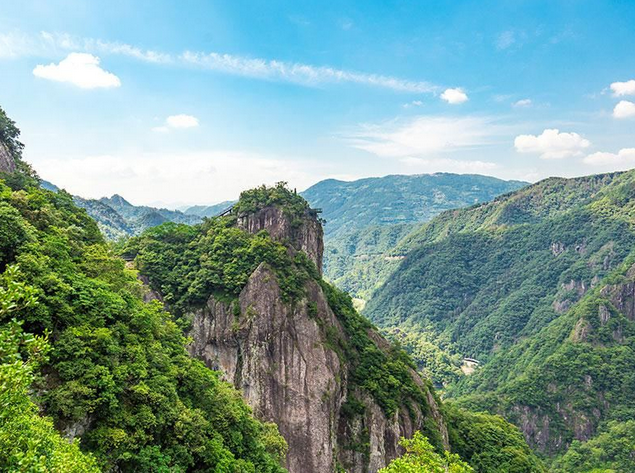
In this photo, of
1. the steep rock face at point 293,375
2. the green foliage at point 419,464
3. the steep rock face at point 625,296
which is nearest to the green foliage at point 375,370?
the steep rock face at point 293,375

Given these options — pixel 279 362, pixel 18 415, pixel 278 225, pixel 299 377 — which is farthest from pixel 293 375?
pixel 18 415

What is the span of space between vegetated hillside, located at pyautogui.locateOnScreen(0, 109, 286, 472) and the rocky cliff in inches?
438

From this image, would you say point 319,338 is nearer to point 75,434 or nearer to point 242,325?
point 242,325

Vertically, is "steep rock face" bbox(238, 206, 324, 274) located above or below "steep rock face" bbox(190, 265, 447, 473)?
above

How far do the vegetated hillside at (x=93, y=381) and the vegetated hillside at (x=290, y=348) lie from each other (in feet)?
37.3

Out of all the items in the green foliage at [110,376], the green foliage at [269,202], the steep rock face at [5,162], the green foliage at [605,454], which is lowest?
the green foliage at [605,454]

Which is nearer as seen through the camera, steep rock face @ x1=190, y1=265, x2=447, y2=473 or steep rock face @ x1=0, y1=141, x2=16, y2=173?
steep rock face @ x1=0, y1=141, x2=16, y2=173

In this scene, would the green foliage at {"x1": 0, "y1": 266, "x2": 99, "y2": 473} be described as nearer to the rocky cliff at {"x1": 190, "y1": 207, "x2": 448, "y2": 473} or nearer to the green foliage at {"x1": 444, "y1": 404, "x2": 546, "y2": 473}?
the rocky cliff at {"x1": 190, "y1": 207, "x2": 448, "y2": 473}

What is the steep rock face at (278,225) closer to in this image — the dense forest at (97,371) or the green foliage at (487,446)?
the dense forest at (97,371)

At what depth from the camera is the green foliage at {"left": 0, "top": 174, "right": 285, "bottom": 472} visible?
15.5 meters

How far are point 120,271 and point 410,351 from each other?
156477mm

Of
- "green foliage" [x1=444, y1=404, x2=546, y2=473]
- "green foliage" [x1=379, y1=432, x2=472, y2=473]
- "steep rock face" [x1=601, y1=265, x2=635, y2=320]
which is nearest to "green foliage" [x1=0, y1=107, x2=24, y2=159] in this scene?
"green foliage" [x1=379, y1=432, x2=472, y2=473]

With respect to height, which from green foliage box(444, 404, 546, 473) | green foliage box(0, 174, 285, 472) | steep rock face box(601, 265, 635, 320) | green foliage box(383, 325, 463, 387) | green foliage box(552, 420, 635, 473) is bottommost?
green foliage box(383, 325, 463, 387)

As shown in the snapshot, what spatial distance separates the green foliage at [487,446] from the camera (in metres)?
49.0
